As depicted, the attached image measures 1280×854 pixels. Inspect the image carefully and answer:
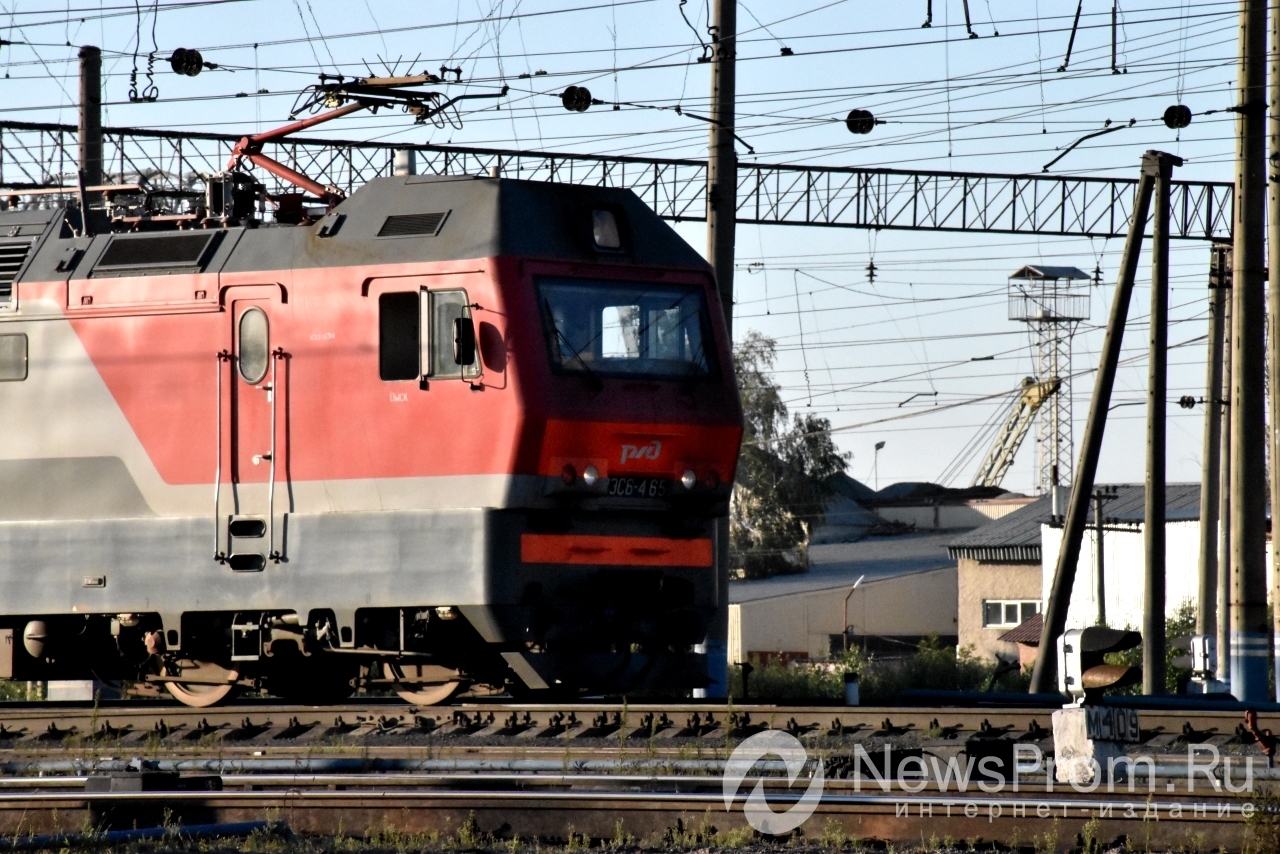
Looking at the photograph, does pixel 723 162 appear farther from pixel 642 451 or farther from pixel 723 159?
pixel 642 451

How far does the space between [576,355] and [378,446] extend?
Result: 1.68 meters

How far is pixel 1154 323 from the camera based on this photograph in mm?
21922

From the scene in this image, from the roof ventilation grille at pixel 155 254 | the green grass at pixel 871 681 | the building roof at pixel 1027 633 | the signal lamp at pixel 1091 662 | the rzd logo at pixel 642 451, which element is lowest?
the building roof at pixel 1027 633

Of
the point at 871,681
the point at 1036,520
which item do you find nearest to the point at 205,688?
the point at 871,681

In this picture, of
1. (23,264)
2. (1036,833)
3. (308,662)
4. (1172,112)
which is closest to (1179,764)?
(1036,833)

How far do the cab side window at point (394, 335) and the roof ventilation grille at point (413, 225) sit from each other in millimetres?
520

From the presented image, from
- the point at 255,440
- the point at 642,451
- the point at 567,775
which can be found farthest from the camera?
the point at 255,440

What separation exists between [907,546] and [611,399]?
56.4 m

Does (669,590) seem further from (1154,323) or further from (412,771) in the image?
(1154,323)

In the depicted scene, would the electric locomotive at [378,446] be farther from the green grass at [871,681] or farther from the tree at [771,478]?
the tree at [771,478]

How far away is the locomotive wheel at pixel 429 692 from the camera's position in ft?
46.2

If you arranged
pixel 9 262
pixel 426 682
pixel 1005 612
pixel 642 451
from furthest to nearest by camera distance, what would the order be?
pixel 1005 612
pixel 9 262
pixel 426 682
pixel 642 451

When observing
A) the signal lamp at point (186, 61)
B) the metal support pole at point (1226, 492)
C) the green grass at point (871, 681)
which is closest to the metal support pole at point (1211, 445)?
the metal support pole at point (1226, 492)

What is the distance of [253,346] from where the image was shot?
1393 centimetres
